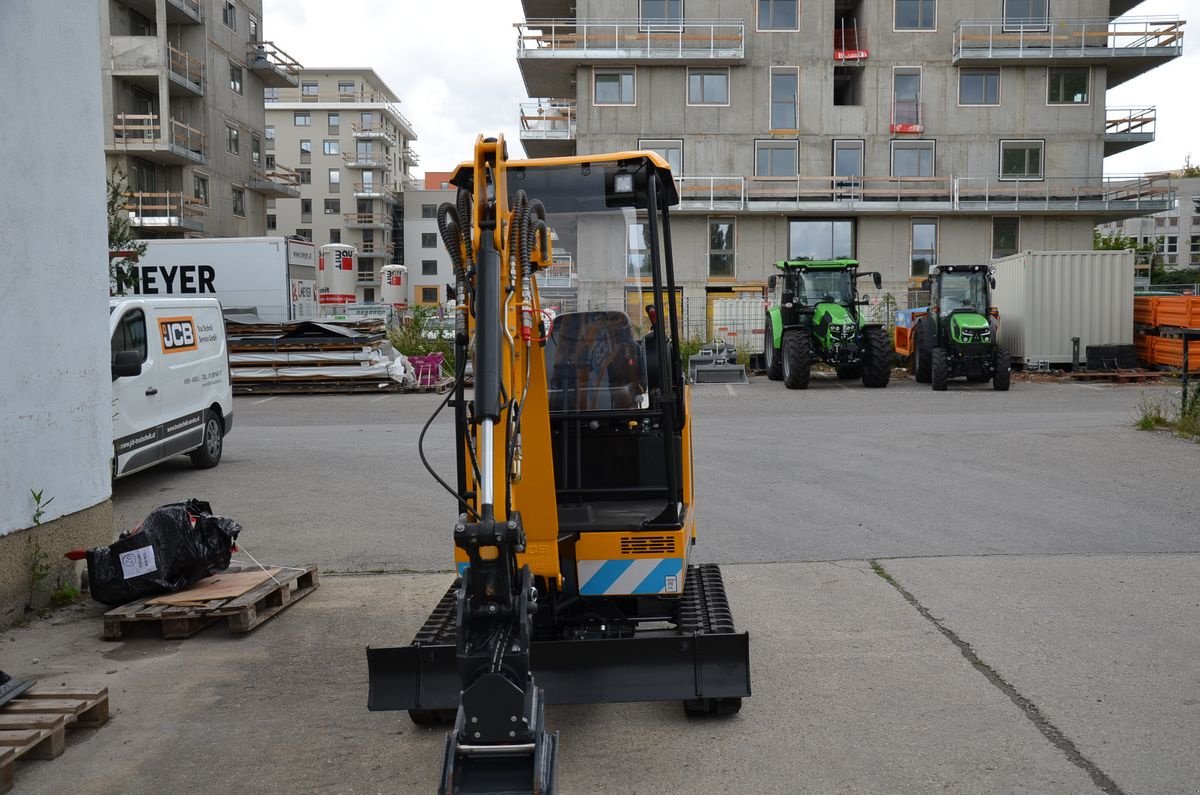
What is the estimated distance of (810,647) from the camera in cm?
594

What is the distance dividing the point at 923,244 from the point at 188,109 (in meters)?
28.7

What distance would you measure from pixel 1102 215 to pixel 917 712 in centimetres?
4047

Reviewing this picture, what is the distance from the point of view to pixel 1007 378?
73.0 ft

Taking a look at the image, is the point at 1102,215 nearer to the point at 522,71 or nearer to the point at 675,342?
the point at 522,71

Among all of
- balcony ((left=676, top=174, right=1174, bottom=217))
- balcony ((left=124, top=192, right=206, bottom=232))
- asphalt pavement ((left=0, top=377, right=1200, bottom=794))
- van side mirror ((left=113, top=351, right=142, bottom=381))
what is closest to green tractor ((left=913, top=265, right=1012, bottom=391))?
asphalt pavement ((left=0, top=377, right=1200, bottom=794))

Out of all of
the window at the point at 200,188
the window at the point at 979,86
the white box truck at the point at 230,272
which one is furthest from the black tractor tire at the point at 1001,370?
the window at the point at 200,188

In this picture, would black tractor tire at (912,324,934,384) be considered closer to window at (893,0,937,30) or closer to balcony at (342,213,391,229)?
window at (893,0,937,30)

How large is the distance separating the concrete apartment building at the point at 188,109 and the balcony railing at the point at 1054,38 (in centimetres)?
2874

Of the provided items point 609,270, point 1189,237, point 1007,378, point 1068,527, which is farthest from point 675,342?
point 1189,237

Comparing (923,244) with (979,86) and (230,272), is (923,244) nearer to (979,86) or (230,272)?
(979,86)

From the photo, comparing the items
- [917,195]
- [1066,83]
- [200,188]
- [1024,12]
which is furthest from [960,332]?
[200,188]

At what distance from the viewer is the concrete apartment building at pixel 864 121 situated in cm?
3894

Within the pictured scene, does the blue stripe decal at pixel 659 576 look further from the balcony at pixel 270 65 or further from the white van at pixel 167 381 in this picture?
the balcony at pixel 270 65

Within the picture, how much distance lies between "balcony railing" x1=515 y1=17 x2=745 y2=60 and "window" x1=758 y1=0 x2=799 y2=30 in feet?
3.46
